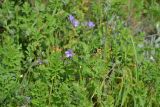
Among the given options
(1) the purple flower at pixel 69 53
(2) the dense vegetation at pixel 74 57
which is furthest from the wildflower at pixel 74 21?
(1) the purple flower at pixel 69 53

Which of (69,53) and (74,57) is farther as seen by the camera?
(69,53)

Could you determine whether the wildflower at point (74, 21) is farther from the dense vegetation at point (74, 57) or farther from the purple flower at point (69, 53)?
the purple flower at point (69, 53)

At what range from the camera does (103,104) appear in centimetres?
309

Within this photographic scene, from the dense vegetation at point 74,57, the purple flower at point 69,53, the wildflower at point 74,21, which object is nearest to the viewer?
the dense vegetation at point 74,57

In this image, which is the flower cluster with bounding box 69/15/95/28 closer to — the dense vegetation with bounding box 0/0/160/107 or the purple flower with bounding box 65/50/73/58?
the dense vegetation with bounding box 0/0/160/107

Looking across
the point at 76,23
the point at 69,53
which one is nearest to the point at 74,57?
the point at 69,53

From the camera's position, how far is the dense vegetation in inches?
120

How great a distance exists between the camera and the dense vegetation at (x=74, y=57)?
306 cm

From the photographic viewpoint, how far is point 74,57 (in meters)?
3.15

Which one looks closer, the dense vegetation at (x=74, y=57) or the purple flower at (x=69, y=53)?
the dense vegetation at (x=74, y=57)

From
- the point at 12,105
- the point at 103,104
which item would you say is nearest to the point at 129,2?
the point at 103,104

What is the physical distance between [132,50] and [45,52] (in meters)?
0.63

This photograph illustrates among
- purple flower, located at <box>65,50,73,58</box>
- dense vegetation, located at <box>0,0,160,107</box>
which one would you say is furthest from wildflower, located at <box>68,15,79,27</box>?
purple flower, located at <box>65,50,73,58</box>

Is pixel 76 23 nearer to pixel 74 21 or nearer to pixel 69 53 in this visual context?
pixel 74 21
